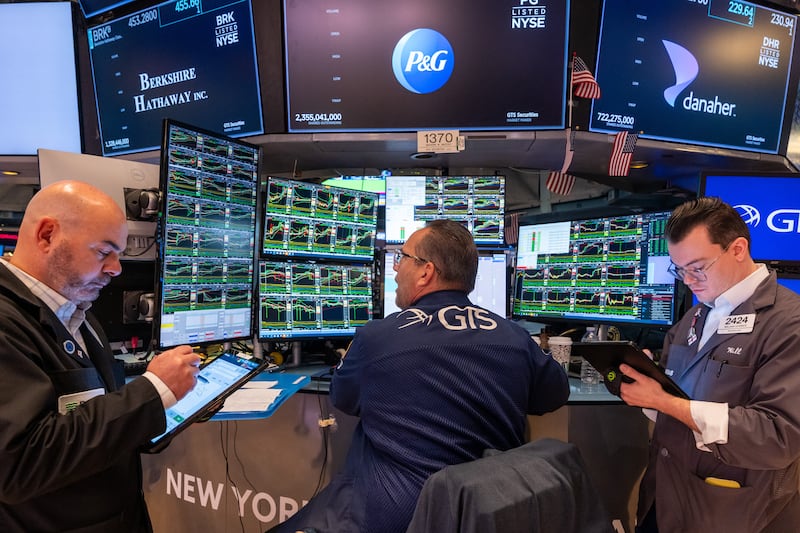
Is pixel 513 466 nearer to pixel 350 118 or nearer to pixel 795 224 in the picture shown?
pixel 350 118

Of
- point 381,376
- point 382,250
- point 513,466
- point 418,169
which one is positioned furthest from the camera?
point 418,169

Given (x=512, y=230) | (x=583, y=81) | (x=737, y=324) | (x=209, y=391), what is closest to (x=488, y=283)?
(x=512, y=230)

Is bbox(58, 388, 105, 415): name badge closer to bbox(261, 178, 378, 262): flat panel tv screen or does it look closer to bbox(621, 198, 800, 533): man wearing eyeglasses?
bbox(261, 178, 378, 262): flat panel tv screen

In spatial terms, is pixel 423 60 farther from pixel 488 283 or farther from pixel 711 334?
pixel 711 334

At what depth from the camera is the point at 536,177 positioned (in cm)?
363

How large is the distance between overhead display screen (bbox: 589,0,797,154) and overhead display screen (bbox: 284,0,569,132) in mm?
332

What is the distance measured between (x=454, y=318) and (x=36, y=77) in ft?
10.9

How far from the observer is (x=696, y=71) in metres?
2.66

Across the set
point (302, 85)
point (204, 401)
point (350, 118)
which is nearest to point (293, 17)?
point (302, 85)

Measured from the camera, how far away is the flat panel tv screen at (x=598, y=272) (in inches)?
94.7

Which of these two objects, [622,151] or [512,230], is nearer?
[622,151]

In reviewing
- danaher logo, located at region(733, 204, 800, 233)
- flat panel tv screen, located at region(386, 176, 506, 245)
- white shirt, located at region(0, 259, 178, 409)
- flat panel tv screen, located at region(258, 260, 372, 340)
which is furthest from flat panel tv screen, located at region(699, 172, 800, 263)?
white shirt, located at region(0, 259, 178, 409)

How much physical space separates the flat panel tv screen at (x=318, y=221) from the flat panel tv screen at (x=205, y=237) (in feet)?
0.42

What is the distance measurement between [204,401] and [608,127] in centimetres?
239
